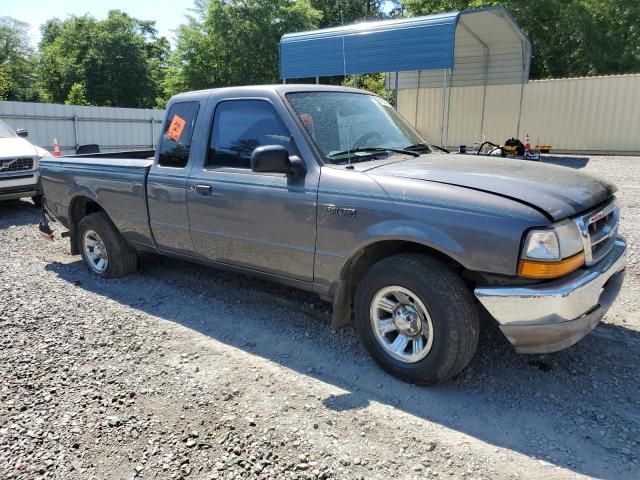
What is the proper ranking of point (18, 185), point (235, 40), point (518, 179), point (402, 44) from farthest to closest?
point (235, 40) → point (402, 44) → point (18, 185) → point (518, 179)

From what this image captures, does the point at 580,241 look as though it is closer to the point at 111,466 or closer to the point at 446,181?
the point at 446,181

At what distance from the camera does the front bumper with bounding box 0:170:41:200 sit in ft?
29.1

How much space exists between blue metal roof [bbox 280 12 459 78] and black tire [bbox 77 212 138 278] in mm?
10368

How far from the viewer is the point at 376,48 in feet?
50.9

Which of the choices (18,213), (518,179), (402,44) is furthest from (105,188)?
(402,44)

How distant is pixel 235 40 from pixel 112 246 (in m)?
29.1

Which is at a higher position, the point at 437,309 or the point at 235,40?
the point at 235,40

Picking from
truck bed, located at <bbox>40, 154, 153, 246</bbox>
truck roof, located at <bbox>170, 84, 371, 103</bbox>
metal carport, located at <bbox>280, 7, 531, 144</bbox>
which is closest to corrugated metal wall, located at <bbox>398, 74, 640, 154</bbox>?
metal carport, located at <bbox>280, 7, 531, 144</bbox>

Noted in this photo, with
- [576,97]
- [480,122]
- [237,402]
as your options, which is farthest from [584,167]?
[237,402]

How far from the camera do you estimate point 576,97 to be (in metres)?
18.1

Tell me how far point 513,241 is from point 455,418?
1112mm

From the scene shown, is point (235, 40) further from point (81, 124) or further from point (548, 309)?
point (548, 309)

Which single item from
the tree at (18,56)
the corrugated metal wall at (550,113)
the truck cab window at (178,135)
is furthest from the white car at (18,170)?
the tree at (18,56)

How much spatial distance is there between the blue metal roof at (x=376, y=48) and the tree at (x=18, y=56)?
47960mm
